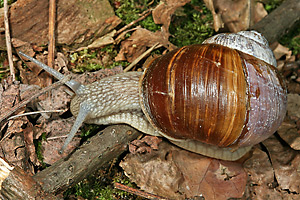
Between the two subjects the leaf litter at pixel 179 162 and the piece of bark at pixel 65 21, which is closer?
the leaf litter at pixel 179 162

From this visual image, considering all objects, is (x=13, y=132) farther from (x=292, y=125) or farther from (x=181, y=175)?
(x=292, y=125)

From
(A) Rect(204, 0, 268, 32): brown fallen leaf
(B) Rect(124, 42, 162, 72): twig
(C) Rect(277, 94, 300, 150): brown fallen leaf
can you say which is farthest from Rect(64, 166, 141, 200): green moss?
(A) Rect(204, 0, 268, 32): brown fallen leaf

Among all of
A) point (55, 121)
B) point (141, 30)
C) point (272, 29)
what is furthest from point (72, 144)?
point (272, 29)

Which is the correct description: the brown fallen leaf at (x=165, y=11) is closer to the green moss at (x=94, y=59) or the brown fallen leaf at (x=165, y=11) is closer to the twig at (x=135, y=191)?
the green moss at (x=94, y=59)

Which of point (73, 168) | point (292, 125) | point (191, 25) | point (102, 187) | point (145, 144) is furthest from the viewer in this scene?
point (191, 25)

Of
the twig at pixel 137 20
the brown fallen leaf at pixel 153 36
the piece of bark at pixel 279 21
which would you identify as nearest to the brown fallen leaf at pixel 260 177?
the piece of bark at pixel 279 21

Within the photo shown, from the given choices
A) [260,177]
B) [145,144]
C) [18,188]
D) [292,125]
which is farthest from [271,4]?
[18,188]
